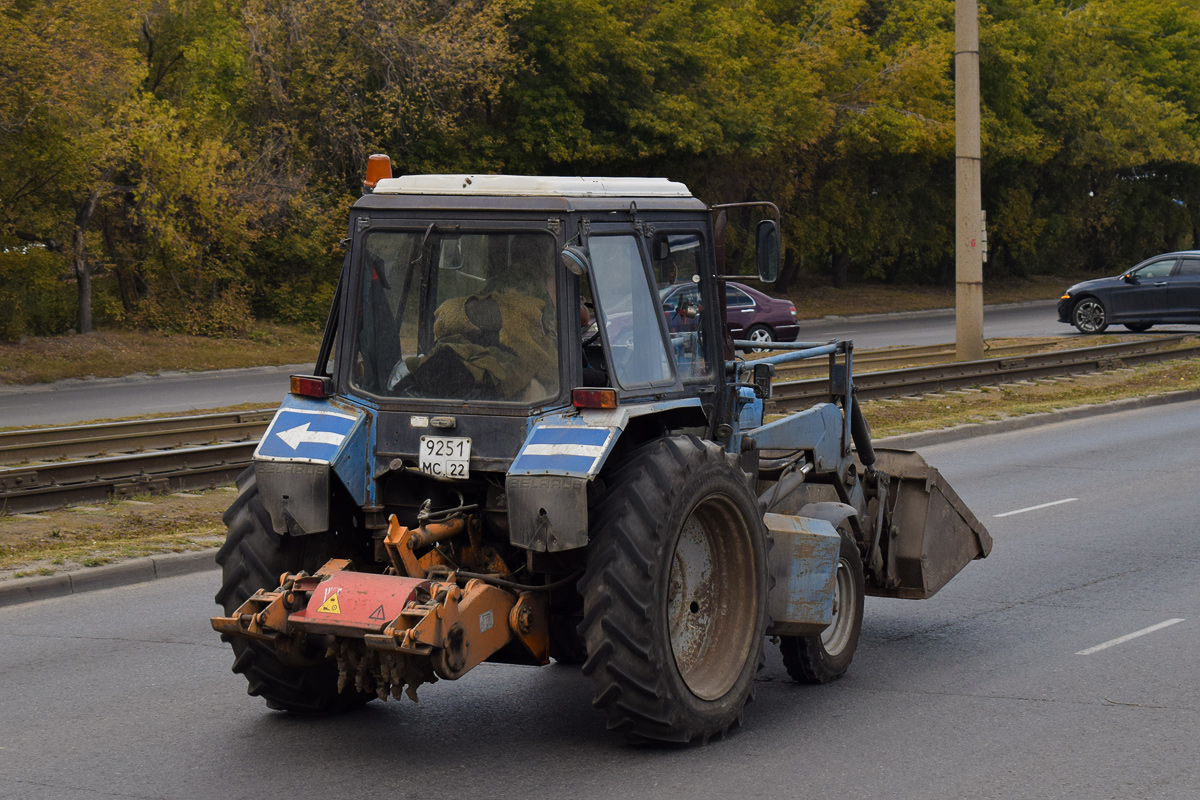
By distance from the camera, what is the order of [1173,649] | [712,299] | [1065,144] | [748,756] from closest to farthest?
1. [748,756]
2. [712,299]
3. [1173,649]
4. [1065,144]

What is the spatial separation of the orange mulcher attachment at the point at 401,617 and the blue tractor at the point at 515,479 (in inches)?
0.5

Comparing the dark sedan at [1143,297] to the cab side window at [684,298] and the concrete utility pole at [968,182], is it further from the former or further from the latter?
the cab side window at [684,298]

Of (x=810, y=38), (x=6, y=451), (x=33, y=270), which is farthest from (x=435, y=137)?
(x=6, y=451)

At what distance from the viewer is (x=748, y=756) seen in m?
5.99

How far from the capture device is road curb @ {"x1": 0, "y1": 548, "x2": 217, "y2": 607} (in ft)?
30.7

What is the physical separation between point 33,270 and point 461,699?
25.8m

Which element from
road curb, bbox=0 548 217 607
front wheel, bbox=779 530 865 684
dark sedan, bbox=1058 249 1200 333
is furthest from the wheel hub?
dark sedan, bbox=1058 249 1200 333

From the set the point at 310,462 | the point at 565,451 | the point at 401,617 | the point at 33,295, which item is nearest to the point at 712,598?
the point at 565,451

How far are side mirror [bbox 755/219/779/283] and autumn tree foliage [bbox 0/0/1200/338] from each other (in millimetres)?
22811

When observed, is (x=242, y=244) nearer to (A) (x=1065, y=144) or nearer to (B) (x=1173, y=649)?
(B) (x=1173, y=649)

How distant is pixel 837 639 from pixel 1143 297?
26918 millimetres

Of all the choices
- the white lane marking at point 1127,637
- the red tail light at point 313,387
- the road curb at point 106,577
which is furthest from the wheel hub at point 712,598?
the road curb at point 106,577

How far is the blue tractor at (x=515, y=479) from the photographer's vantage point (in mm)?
5684

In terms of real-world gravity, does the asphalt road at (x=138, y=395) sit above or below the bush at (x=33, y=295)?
below
